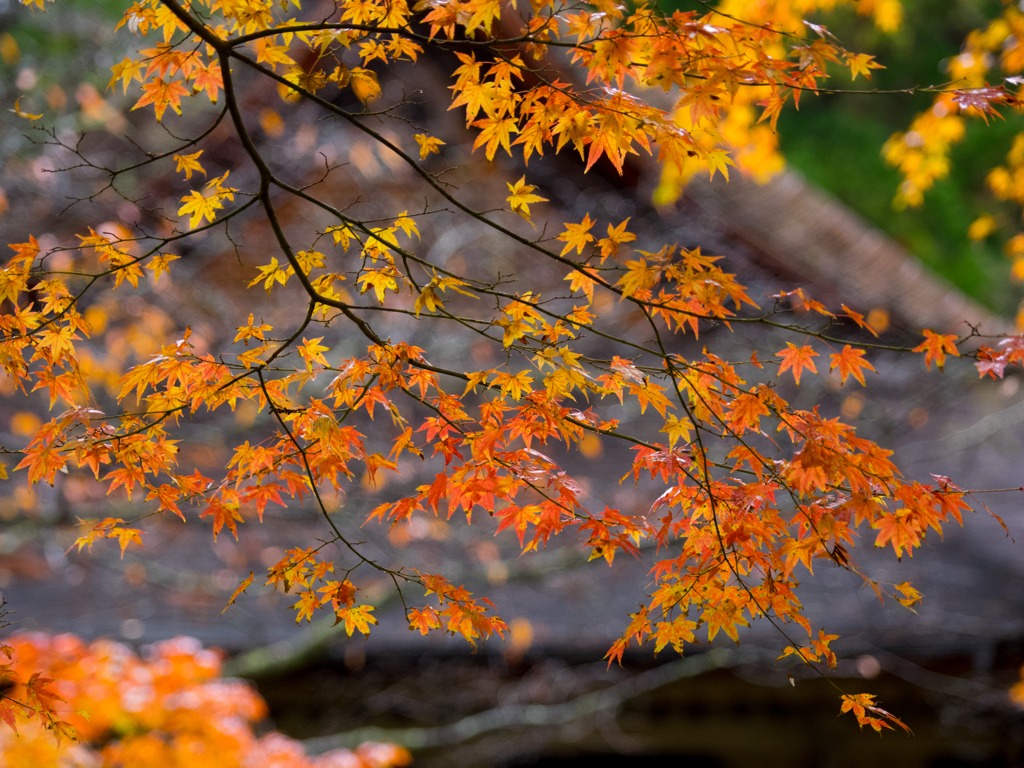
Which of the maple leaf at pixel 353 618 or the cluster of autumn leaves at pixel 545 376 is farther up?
the cluster of autumn leaves at pixel 545 376

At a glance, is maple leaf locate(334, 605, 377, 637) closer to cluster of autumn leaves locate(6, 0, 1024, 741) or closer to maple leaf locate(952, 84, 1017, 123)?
cluster of autumn leaves locate(6, 0, 1024, 741)

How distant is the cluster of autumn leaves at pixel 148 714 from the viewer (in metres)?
3.36

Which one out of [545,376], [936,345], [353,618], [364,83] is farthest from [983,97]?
[353,618]

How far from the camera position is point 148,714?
344cm

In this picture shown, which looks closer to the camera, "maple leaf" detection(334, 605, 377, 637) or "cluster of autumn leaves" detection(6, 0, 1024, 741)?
"cluster of autumn leaves" detection(6, 0, 1024, 741)

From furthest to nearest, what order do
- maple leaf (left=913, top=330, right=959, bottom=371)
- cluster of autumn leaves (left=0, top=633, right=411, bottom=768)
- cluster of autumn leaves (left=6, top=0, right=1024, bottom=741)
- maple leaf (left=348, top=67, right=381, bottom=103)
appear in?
cluster of autumn leaves (left=0, top=633, right=411, bottom=768) < maple leaf (left=913, top=330, right=959, bottom=371) < maple leaf (left=348, top=67, right=381, bottom=103) < cluster of autumn leaves (left=6, top=0, right=1024, bottom=741)

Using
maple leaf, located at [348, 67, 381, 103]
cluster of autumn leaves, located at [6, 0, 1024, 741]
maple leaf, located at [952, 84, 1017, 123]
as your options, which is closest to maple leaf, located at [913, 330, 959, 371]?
cluster of autumn leaves, located at [6, 0, 1024, 741]

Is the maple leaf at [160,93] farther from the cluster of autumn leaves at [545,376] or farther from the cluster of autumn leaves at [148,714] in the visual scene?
the cluster of autumn leaves at [148,714]

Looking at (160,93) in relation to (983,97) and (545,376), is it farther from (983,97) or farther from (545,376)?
(983,97)

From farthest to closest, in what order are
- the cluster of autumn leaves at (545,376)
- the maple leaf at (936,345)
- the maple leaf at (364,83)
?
the maple leaf at (936,345) < the maple leaf at (364,83) < the cluster of autumn leaves at (545,376)

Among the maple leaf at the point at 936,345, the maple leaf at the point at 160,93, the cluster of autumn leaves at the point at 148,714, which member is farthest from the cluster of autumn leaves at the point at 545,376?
the cluster of autumn leaves at the point at 148,714

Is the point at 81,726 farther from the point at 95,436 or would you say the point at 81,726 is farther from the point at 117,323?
the point at 117,323

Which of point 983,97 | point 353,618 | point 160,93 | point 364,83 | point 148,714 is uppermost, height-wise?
point 160,93

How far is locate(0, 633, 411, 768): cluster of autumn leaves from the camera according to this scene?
11.0 feet
